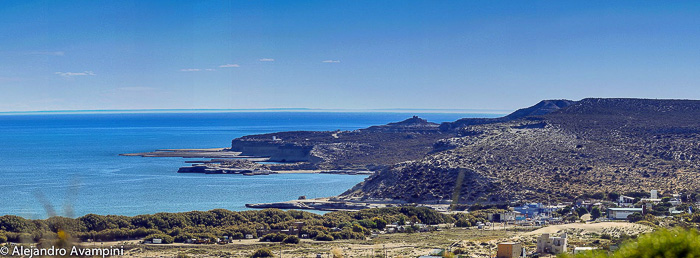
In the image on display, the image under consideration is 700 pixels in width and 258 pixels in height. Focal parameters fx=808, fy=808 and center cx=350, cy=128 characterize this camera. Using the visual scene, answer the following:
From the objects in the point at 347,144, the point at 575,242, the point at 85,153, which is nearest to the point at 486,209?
the point at 575,242

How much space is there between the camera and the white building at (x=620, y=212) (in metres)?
46.4

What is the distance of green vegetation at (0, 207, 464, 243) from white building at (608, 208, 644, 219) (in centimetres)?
745

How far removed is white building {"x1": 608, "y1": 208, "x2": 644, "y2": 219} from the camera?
152 ft

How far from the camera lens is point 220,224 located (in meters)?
43.4

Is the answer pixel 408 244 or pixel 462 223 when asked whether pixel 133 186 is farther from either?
pixel 408 244

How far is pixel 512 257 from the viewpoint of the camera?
30.0 m

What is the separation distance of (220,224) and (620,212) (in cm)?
2296

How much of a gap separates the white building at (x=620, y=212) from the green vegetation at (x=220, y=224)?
745 centimetres

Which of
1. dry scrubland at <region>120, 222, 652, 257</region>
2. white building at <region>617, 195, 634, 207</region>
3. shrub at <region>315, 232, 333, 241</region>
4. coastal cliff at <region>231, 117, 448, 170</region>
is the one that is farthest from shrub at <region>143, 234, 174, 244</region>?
coastal cliff at <region>231, 117, 448, 170</region>

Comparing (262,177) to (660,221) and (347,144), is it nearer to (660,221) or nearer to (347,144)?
(347,144)

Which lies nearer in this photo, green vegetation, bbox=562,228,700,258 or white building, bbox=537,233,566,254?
green vegetation, bbox=562,228,700,258

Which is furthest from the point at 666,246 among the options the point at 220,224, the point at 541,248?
the point at 220,224

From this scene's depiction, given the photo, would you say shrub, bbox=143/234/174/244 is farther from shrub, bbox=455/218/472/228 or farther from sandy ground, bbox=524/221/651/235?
shrub, bbox=455/218/472/228

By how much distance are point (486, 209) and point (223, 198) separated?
1072 inches
